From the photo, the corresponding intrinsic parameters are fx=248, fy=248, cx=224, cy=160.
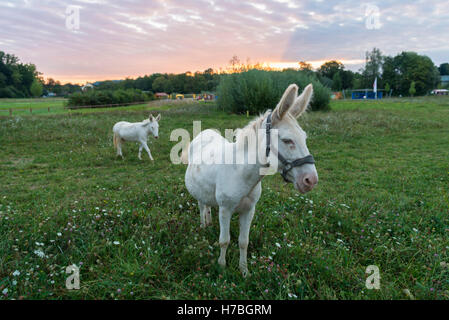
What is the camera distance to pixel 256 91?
24562 millimetres

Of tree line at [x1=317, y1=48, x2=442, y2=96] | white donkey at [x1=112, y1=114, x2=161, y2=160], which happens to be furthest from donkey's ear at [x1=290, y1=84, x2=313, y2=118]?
tree line at [x1=317, y1=48, x2=442, y2=96]

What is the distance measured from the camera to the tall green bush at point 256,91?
24.5m

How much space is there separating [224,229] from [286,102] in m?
1.76

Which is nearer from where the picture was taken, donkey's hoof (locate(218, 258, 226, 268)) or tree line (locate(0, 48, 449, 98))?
donkey's hoof (locate(218, 258, 226, 268))

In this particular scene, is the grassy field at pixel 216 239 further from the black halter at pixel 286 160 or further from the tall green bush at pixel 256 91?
the tall green bush at pixel 256 91

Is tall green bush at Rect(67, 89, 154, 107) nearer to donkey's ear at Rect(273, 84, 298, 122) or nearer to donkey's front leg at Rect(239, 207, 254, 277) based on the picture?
donkey's front leg at Rect(239, 207, 254, 277)

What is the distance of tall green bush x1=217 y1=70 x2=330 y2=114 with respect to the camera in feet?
80.3

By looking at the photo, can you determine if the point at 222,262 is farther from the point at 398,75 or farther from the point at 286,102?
the point at 398,75

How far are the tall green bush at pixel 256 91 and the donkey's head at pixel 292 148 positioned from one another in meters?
20.7

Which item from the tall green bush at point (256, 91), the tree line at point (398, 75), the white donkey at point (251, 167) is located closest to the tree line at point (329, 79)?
the tree line at point (398, 75)

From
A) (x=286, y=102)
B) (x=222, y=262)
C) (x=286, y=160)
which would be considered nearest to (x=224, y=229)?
(x=222, y=262)

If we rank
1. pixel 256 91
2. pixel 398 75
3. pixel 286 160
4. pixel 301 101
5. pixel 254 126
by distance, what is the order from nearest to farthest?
1. pixel 286 160
2. pixel 301 101
3. pixel 254 126
4. pixel 256 91
5. pixel 398 75

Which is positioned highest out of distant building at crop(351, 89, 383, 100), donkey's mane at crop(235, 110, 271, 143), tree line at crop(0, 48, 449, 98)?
tree line at crop(0, 48, 449, 98)

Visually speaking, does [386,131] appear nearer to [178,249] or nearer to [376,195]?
[376,195]
